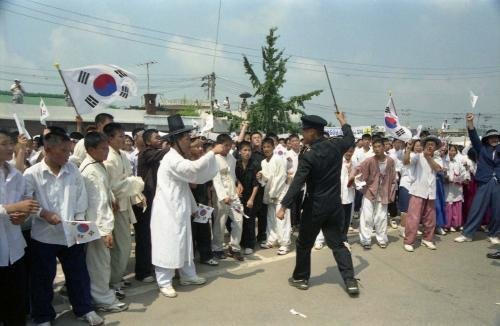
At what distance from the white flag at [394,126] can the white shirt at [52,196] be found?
21.8ft

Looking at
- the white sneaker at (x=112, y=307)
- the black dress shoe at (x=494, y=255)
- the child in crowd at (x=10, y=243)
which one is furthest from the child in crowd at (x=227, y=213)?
the black dress shoe at (x=494, y=255)

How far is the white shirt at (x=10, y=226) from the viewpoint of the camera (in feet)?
10.3

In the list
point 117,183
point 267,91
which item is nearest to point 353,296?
point 117,183

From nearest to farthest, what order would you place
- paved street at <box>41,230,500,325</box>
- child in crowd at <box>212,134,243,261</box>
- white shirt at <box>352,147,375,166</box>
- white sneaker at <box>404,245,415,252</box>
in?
paved street at <box>41,230,500,325</box>
child in crowd at <box>212,134,243,261</box>
white sneaker at <box>404,245,415,252</box>
white shirt at <box>352,147,375,166</box>

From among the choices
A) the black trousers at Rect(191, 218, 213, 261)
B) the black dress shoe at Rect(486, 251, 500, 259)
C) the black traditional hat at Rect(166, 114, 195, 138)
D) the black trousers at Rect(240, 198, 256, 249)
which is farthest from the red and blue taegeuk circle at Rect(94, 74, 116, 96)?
the black dress shoe at Rect(486, 251, 500, 259)

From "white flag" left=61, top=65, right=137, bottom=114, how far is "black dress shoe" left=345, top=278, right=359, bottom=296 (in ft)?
13.1

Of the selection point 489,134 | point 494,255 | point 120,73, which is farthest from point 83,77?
point 489,134

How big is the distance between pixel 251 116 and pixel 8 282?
16385mm

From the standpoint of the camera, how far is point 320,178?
15.3 feet

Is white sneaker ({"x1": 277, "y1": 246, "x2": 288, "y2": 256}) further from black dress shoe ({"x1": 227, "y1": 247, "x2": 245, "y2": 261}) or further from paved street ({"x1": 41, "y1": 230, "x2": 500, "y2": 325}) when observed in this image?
black dress shoe ({"x1": 227, "y1": 247, "x2": 245, "y2": 261})

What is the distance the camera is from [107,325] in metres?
3.77

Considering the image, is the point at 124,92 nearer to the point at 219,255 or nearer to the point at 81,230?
the point at 81,230

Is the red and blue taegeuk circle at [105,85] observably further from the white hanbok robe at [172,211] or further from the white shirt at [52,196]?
the white shirt at [52,196]

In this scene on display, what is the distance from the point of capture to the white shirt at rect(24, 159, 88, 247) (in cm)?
352
